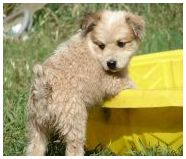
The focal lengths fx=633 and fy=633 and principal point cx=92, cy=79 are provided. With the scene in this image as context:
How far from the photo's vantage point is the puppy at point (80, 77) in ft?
14.8

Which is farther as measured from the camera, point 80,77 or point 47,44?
point 47,44

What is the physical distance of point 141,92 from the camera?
472 cm

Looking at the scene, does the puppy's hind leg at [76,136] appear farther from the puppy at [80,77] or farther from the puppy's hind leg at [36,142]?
the puppy's hind leg at [36,142]

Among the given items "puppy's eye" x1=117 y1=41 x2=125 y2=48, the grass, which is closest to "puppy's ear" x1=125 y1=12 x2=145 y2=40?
"puppy's eye" x1=117 y1=41 x2=125 y2=48

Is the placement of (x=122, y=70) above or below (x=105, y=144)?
above

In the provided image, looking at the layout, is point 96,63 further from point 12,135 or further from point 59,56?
point 12,135

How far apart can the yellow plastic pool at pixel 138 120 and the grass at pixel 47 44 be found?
8cm

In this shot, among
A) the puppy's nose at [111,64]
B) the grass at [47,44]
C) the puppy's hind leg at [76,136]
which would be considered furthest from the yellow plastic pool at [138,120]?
the puppy's hind leg at [76,136]

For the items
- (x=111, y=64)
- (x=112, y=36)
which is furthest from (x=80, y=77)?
(x=112, y=36)

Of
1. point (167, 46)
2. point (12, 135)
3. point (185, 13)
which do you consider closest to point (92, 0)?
point (167, 46)

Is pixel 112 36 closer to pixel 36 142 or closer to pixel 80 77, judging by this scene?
pixel 80 77

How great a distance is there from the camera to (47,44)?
7816 millimetres

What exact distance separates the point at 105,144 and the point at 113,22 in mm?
984

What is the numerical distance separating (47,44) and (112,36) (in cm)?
312
